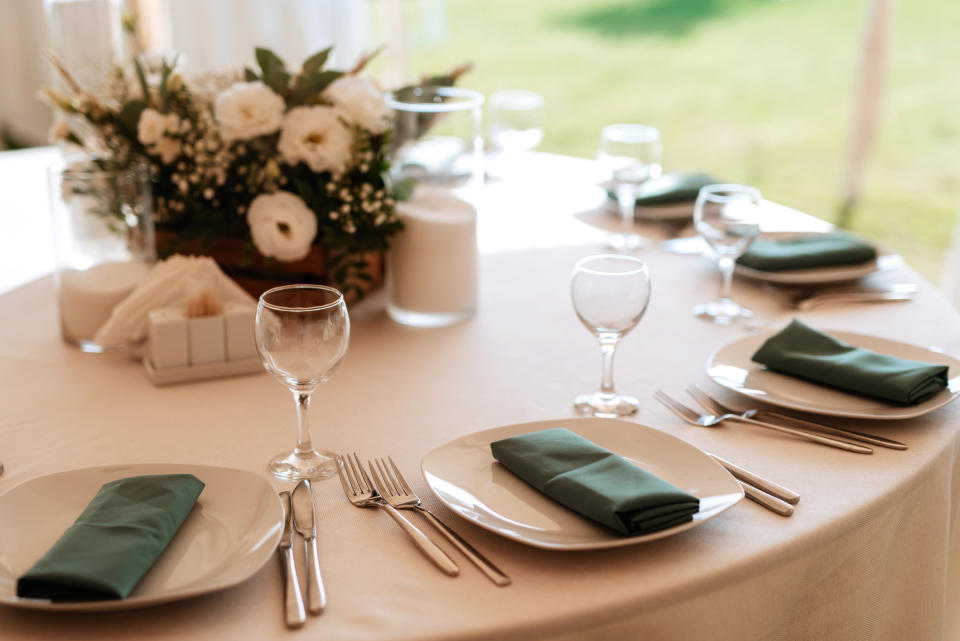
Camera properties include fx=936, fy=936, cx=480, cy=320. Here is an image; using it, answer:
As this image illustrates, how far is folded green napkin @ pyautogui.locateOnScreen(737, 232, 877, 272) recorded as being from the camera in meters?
1.69

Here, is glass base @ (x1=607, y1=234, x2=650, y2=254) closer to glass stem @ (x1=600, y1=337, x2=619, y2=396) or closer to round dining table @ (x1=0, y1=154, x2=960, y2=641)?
round dining table @ (x1=0, y1=154, x2=960, y2=641)

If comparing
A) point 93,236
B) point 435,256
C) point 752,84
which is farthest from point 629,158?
point 752,84

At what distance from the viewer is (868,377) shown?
1.22 metres

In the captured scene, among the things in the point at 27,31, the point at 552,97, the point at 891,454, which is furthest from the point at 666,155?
the point at 891,454

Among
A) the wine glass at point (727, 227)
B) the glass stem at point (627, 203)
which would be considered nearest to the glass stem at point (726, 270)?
the wine glass at point (727, 227)

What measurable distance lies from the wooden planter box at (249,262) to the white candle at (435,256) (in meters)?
0.08

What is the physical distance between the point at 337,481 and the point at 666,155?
6.30 meters

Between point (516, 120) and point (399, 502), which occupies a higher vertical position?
point (516, 120)

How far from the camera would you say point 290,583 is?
2.81 feet

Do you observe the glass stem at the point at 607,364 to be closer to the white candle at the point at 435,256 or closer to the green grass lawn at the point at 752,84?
the white candle at the point at 435,256

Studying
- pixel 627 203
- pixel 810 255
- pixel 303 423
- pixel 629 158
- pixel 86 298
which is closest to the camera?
pixel 303 423

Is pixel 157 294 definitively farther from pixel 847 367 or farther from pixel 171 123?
pixel 847 367

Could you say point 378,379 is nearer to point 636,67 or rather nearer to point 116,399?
point 116,399

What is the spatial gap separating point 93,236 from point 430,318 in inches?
22.1
